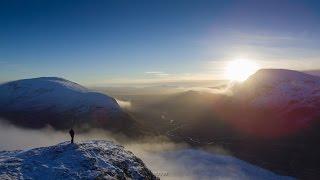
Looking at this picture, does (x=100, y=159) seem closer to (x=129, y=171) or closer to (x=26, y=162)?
(x=129, y=171)

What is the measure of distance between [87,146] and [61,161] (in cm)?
1598

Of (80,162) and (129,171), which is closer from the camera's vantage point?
(80,162)

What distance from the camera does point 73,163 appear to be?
124250 millimetres

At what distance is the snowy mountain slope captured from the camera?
117 m

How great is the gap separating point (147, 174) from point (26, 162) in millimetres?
40241

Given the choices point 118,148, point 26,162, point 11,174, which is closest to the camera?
point 11,174

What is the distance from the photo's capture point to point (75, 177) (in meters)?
118

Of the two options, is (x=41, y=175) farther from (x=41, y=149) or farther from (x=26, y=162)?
(x=41, y=149)

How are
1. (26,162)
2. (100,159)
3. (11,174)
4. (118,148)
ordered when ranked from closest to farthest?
(11,174), (26,162), (100,159), (118,148)

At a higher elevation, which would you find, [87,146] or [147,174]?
[87,146]

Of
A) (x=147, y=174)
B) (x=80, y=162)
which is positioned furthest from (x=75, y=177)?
(x=147, y=174)

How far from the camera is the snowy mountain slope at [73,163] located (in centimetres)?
11681

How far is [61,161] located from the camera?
12412 centimetres

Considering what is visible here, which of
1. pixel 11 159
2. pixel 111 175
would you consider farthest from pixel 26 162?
pixel 111 175
